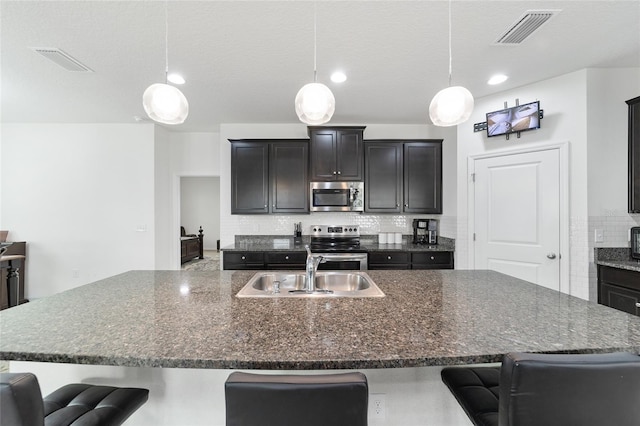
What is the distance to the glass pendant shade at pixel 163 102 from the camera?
158 cm

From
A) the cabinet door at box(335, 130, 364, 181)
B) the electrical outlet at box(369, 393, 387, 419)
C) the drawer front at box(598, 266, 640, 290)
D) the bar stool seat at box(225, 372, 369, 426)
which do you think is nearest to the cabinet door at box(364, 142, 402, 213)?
the cabinet door at box(335, 130, 364, 181)

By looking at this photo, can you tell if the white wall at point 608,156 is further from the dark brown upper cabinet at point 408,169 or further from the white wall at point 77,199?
the white wall at point 77,199

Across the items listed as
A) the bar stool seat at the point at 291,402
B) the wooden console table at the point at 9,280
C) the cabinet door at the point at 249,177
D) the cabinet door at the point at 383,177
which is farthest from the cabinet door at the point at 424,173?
the wooden console table at the point at 9,280

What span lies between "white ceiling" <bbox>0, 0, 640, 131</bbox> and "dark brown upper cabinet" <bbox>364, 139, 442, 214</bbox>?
0.67 m

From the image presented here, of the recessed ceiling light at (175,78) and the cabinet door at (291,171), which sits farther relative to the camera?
the cabinet door at (291,171)

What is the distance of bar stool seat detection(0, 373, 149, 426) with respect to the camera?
733 millimetres

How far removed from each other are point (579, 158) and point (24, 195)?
23.7 feet

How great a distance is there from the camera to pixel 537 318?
3.91 feet

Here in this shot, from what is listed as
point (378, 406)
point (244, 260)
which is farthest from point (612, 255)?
point (244, 260)

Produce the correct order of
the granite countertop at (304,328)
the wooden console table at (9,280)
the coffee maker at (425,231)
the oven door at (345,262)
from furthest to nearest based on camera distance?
the coffee maker at (425,231) < the wooden console table at (9,280) < the oven door at (345,262) < the granite countertop at (304,328)

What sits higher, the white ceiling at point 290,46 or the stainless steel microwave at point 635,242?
the white ceiling at point 290,46

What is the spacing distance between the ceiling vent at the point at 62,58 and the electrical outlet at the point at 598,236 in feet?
16.3

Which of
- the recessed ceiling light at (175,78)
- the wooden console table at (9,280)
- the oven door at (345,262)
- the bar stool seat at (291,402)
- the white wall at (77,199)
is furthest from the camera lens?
the white wall at (77,199)

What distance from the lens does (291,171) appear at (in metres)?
4.07
